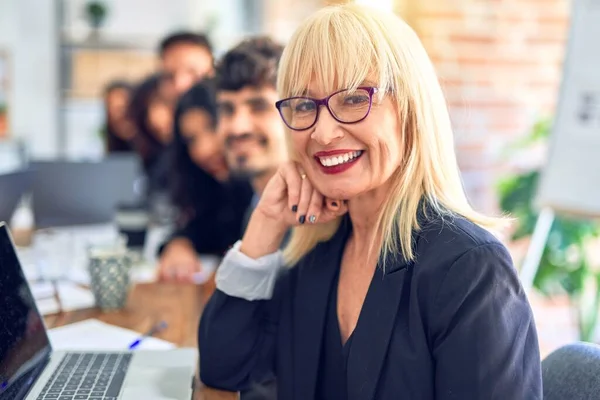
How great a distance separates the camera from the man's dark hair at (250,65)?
5.93ft

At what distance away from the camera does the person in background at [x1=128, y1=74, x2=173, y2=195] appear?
304cm

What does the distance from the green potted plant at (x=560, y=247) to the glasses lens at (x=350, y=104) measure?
4.50 ft

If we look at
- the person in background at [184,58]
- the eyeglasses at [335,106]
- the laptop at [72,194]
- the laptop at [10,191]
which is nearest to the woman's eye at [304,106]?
the eyeglasses at [335,106]

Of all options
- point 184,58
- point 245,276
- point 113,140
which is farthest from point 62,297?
point 113,140

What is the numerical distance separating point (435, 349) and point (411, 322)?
2.2 inches

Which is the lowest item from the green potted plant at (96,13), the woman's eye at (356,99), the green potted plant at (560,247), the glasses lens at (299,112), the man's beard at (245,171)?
the green potted plant at (560,247)

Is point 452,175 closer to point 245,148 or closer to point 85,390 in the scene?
point 85,390

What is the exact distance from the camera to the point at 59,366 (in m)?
1.13

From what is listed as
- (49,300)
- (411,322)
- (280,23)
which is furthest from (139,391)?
(280,23)

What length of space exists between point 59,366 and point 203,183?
1322mm

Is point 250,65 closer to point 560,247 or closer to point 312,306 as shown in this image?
point 312,306

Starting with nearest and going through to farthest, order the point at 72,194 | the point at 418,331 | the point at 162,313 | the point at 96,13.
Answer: the point at 418,331 → the point at 162,313 → the point at 72,194 → the point at 96,13

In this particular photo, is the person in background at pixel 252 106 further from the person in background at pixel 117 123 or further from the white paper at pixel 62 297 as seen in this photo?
the person in background at pixel 117 123

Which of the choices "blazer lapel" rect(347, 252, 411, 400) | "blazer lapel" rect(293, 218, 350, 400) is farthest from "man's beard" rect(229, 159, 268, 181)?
"blazer lapel" rect(347, 252, 411, 400)
